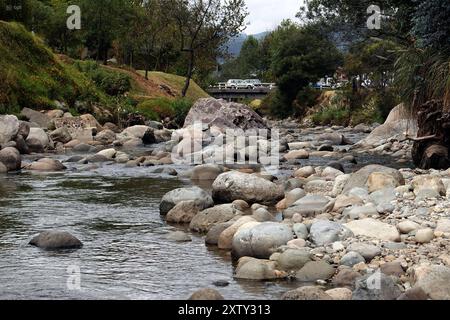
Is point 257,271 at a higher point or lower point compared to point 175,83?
lower

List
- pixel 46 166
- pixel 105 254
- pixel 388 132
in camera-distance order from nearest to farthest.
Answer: pixel 105 254, pixel 46 166, pixel 388 132

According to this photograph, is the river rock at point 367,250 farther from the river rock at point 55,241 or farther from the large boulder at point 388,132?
the large boulder at point 388,132

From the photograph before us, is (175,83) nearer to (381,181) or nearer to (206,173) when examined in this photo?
(206,173)

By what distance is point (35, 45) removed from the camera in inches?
1367

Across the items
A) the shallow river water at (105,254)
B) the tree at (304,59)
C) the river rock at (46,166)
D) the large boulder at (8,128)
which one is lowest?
the shallow river water at (105,254)

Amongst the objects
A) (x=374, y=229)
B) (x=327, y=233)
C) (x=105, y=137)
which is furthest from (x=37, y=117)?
(x=374, y=229)

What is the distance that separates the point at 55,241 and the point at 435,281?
4.85 metres

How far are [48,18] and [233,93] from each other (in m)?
28.6

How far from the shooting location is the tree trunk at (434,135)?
15000mm

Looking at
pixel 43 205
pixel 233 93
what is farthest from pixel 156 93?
pixel 43 205

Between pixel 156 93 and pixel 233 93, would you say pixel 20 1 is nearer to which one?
pixel 156 93

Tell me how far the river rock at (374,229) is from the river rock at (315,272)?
109 cm

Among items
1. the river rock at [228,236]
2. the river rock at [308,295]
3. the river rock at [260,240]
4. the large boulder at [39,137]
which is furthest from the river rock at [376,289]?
the large boulder at [39,137]

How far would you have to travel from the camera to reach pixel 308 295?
627cm
